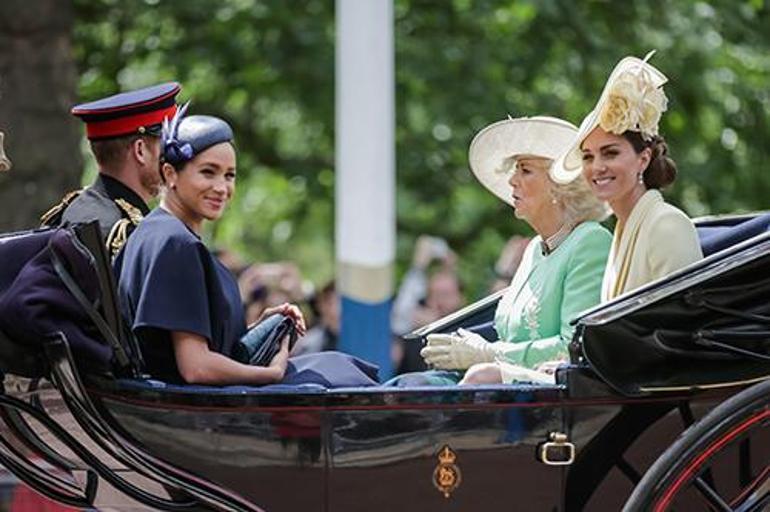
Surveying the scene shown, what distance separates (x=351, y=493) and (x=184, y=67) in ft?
19.7

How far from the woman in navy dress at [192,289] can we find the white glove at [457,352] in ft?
0.58

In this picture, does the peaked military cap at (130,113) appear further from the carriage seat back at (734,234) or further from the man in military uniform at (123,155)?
the carriage seat back at (734,234)

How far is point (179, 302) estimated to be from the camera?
4914 millimetres

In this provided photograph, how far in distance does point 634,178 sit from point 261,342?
1089 millimetres

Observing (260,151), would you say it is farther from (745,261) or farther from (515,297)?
(745,261)

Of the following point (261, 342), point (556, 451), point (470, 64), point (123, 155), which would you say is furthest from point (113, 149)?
point (470, 64)

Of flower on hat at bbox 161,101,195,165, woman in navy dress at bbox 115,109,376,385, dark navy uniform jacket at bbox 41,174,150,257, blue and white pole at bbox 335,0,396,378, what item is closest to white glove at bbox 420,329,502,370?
woman in navy dress at bbox 115,109,376,385

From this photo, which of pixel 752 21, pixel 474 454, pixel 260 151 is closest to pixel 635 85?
pixel 474 454

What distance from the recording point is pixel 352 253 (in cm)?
835

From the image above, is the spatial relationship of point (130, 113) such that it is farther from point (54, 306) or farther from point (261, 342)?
point (54, 306)

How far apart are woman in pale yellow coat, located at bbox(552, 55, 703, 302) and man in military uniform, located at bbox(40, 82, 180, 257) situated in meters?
1.30

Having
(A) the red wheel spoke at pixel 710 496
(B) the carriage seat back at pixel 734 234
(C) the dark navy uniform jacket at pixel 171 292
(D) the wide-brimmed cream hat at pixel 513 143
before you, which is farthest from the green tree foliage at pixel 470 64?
(A) the red wheel spoke at pixel 710 496

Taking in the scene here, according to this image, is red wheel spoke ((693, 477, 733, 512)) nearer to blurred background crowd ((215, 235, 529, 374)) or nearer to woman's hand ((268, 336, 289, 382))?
woman's hand ((268, 336, 289, 382))

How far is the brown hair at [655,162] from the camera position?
5266 mm
